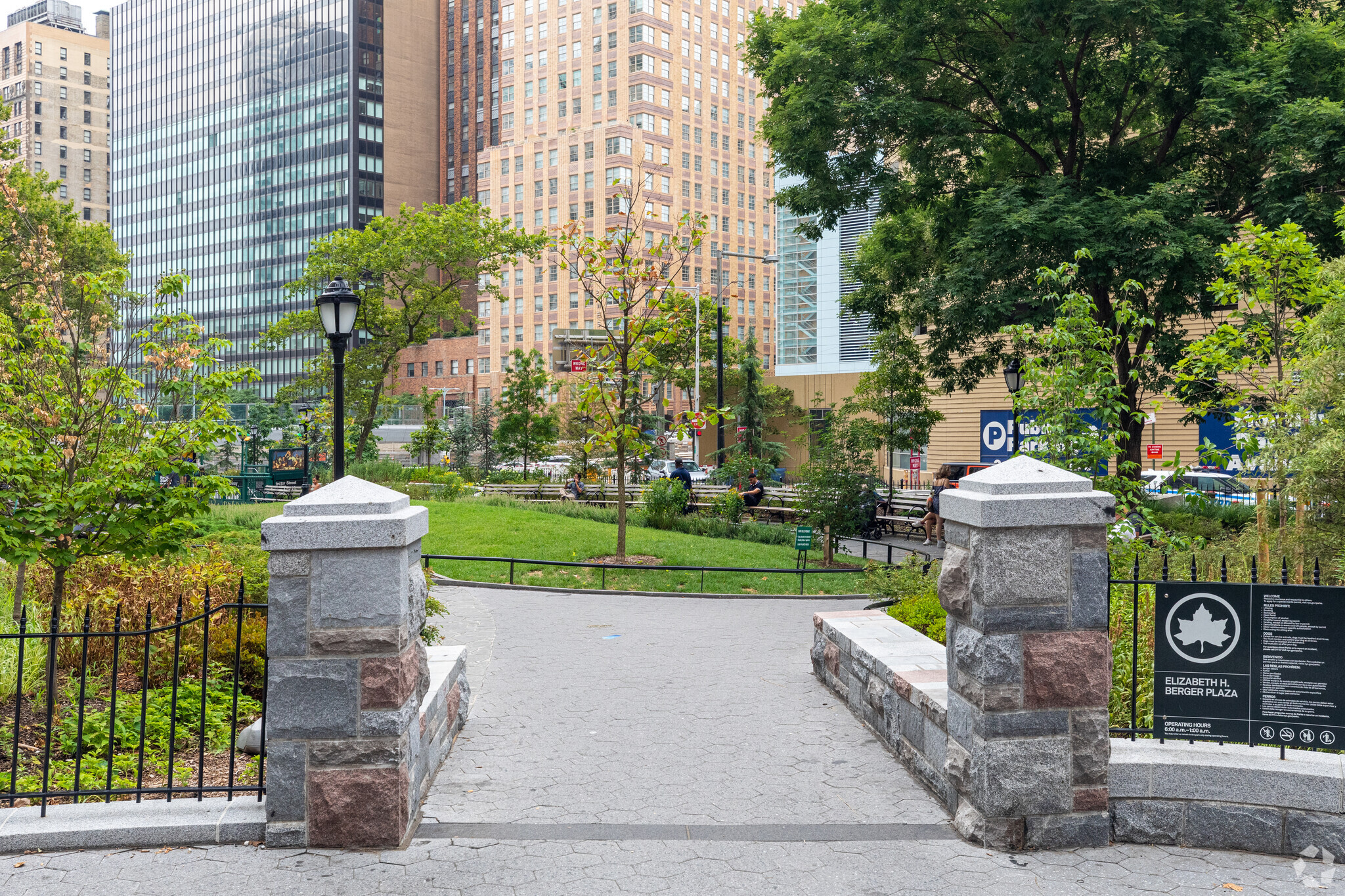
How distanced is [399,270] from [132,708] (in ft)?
101

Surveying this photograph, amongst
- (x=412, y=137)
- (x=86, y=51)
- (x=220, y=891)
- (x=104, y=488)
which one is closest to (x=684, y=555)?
(x=104, y=488)

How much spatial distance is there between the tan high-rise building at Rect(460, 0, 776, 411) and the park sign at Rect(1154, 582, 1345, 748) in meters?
86.4

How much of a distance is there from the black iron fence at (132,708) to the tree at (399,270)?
2839 centimetres

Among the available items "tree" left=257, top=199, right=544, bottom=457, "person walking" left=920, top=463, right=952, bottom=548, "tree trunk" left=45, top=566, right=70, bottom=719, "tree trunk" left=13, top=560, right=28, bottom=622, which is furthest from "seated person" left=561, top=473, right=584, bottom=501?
"tree trunk" left=45, top=566, right=70, bottom=719

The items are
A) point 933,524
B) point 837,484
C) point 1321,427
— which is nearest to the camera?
point 1321,427

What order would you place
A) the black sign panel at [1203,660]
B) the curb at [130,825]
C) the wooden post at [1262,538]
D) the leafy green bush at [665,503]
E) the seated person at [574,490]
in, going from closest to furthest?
the curb at [130,825], the black sign panel at [1203,660], the wooden post at [1262,538], the leafy green bush at [665,503], the seated person at [574,490]

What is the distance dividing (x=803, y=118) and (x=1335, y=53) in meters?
9.20

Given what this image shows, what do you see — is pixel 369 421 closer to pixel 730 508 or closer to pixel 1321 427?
pixel 730 508

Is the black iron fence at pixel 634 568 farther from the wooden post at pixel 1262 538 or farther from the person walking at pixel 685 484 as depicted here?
the person walking at pixel 685 484

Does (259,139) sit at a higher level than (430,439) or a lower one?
higher

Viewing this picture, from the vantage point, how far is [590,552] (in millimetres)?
18953

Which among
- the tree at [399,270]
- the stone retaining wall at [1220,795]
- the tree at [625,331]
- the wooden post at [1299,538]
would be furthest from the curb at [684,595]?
the tree at [399,270]

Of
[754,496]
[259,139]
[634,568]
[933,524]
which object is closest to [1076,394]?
[634,568]

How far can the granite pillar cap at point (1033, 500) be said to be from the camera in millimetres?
5016
